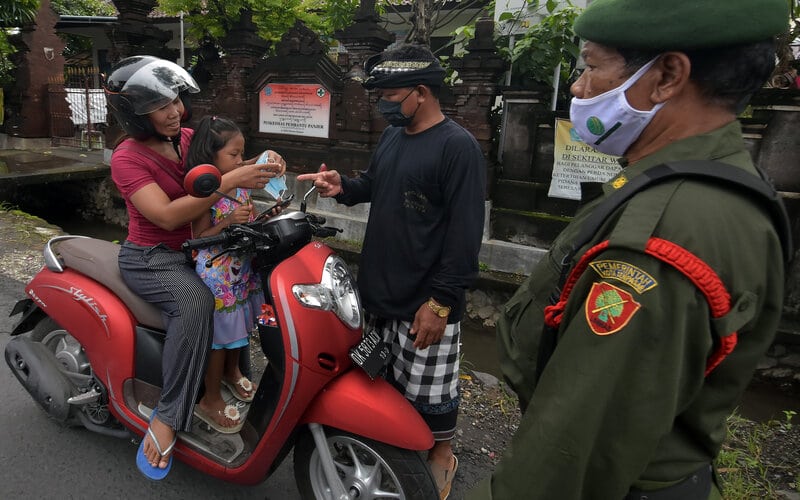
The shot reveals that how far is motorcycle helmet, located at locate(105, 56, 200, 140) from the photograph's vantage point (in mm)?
2125

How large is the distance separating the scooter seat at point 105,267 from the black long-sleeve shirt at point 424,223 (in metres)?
0.94

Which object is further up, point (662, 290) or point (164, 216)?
point (662, 290)

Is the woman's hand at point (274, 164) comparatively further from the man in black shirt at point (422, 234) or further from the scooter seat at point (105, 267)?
the scooter seat at point (105, 267)

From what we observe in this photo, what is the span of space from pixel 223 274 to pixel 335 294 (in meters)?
0.61

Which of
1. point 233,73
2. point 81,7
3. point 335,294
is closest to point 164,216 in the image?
point 335,294

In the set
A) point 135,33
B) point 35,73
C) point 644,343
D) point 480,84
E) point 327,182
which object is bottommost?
point 644,343

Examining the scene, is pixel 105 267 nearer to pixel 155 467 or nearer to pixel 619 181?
pixel 155 467

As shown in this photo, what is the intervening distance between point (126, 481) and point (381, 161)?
187cm

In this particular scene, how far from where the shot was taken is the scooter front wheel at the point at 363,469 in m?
1.88

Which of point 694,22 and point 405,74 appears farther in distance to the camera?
point 405,74

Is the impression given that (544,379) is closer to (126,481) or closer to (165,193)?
(165,193)

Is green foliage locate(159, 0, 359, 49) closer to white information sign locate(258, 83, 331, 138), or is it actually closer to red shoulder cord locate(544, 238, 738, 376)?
white information sign locate(258, 83, 331, 138)

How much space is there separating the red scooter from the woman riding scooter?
0.42 feet

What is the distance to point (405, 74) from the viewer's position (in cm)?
210
